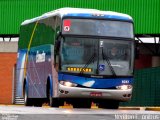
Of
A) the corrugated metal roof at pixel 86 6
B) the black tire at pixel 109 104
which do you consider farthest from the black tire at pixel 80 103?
the corrugated metal roof at pixel 86 6

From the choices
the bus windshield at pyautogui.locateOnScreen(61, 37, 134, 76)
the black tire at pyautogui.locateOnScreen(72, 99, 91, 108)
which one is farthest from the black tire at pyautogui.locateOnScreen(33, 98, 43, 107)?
the bus windshield at pyautogui.locateOnScreen(61, 37, 134, 76)

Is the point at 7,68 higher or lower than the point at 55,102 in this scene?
lower

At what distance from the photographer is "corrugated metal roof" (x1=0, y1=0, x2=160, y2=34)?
3778 centimetres

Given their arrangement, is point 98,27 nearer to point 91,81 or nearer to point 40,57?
point 91,81

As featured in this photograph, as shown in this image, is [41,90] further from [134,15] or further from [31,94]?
[134,15]

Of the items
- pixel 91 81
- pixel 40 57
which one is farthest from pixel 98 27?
pixel 40 57

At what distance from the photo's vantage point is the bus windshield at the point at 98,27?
16.9 metres

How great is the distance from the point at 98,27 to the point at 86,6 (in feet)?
76.1

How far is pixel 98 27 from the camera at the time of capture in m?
17.2

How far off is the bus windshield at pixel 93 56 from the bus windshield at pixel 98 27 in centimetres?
25

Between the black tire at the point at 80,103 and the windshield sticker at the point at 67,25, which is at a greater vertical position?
the windshield sticker at the point at 67,25

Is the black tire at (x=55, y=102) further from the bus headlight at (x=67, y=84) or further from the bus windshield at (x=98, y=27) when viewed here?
the bus windshield at (x=98, y=27)

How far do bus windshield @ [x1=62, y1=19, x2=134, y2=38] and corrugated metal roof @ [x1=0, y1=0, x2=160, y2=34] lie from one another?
20.2 metres

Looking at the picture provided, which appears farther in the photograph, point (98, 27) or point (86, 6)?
point (86, 6)
